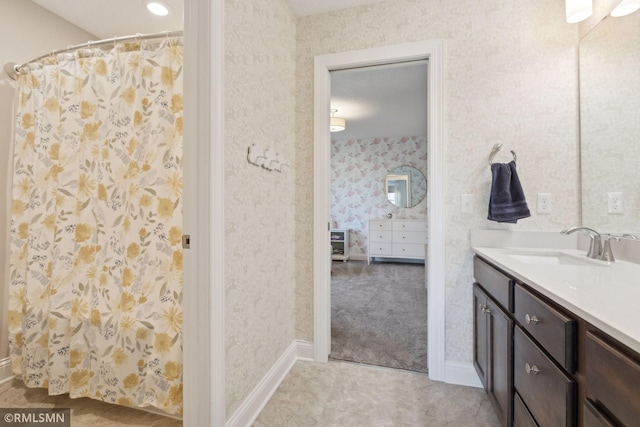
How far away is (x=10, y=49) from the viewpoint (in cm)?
184

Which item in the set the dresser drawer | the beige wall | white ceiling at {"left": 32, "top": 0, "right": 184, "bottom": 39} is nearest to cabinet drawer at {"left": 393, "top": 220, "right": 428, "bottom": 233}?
the dresser drawer

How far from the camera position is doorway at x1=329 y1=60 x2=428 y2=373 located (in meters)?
2.41

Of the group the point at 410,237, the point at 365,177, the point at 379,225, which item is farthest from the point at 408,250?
the point at 365,177

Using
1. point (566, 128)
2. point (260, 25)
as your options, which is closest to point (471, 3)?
point (566, 128)

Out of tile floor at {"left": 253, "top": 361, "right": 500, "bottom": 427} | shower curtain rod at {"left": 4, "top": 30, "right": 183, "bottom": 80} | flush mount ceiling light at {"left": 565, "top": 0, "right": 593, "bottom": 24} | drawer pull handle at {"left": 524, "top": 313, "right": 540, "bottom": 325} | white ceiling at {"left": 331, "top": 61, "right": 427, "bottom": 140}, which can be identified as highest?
white ceiling at {"left": 331, "top": 61, "right": 427, "bottom": 140}

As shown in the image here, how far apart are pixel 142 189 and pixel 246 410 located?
1.26 metres

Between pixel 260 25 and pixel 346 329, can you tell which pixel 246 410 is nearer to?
pixel 346 329

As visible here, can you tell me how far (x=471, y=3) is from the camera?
72.1 inches

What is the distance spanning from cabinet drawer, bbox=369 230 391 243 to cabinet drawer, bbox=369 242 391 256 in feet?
0.26

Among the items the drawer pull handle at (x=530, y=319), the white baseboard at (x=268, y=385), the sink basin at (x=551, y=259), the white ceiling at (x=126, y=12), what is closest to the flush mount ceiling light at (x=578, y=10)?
the white ceiling at (x=126, y=12)

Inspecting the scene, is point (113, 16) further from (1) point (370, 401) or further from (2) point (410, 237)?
(2) point (410, 237)

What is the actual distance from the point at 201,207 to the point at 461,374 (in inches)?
72.2

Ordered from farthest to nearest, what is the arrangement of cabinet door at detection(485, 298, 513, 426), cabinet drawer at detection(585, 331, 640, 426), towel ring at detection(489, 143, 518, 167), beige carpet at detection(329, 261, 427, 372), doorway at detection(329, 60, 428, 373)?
doorway at detection(329, 60, 428, 373) → beige carpet at detection(329, 261, 427, 372) → towel ring at detection(489, 143, 518, 167) → cabinet door at detection(485, 298, 513, 426) → cabinet drawer at detection(585, 331, 640, 426)

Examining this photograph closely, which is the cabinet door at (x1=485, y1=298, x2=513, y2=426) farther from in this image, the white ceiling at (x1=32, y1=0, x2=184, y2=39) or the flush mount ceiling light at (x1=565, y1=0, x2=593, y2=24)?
the white ceiling at (x1=32, y1=0, x2=184, y2=39)
